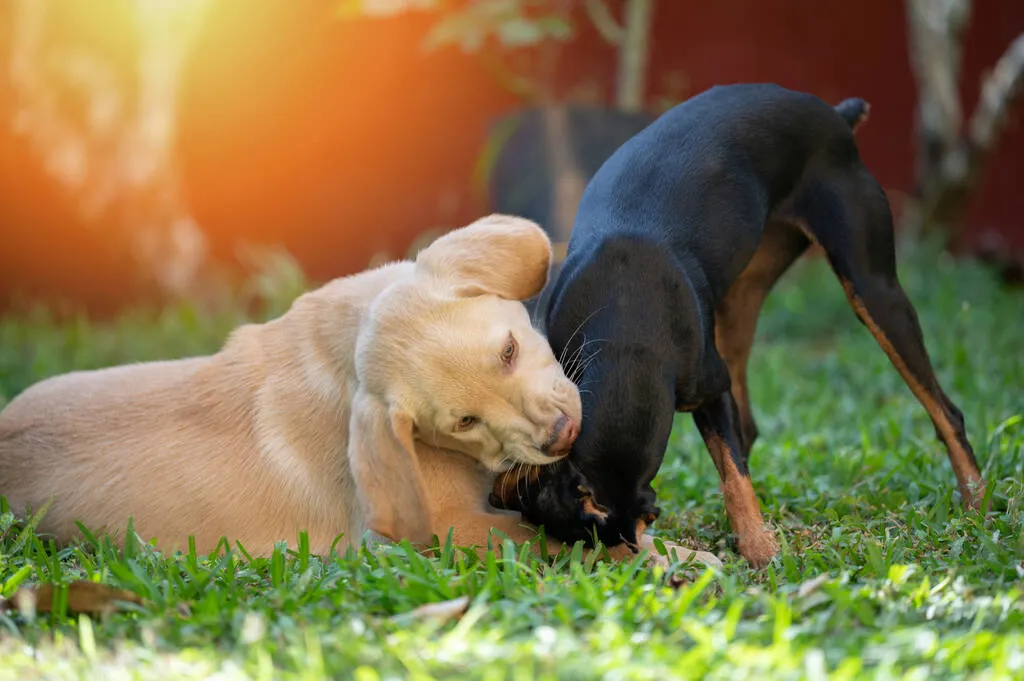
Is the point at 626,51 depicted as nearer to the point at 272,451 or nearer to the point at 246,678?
the point at 272,451

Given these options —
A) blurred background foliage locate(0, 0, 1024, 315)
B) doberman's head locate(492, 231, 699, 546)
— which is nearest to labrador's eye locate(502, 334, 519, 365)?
doberman's head locate(492, 231, 699, 546)

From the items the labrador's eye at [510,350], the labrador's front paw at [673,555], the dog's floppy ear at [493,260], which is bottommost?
the labrador's front paw at [673,555]

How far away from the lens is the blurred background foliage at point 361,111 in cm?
943

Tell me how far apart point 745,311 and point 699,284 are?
821 millimetres

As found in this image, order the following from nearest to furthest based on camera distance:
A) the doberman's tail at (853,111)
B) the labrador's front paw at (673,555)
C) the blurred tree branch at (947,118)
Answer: the labrador's front paw at (673,555), the doberman's tail at (853,111), the blurred tree branch at (947,118)

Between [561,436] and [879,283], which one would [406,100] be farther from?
[561,436]

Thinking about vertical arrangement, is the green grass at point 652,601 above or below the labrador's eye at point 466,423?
below

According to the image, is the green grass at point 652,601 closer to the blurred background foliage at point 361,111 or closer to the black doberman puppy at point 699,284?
the black doberman puppy at point 699,284

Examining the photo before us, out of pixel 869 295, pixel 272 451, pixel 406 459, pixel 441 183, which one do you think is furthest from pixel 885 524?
pixel 441 183

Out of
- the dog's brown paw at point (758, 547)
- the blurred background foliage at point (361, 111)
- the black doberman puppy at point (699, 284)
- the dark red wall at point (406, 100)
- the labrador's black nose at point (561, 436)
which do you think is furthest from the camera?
the dark red wall at point (406, 100)

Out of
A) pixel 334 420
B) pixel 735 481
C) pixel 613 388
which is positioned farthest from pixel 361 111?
pixel 613 388

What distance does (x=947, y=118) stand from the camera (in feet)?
30.9

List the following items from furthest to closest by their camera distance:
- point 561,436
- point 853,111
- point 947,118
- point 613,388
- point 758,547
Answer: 1. point 947,118
2. point 853,111
3. point 758,547
4. point 613,388
5. point 561,436

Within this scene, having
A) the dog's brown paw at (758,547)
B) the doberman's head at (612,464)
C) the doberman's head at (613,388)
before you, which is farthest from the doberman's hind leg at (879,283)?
the doberman's head at (612,464)
